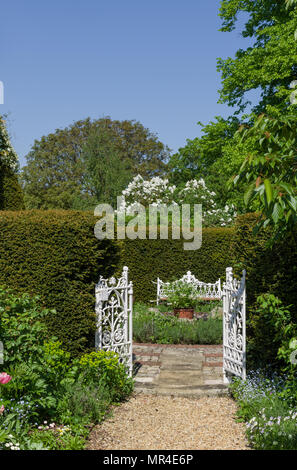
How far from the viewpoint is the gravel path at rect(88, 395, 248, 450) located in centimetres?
459

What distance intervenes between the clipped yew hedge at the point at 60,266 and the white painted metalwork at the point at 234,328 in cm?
206

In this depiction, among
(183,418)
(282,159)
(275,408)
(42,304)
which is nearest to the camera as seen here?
(282,159)

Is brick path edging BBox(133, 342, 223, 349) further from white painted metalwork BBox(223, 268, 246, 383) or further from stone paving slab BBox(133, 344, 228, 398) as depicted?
white painted metalwork BBox(223, 268, 246, 383)

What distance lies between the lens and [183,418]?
214 inches

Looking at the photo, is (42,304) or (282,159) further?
(42,304)

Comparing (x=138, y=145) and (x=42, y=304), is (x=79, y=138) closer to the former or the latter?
(x=138, y=145)

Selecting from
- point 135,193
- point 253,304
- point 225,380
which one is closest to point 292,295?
point 253,304

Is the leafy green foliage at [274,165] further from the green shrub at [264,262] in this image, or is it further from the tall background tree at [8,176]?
the tall background tree at [8,176]

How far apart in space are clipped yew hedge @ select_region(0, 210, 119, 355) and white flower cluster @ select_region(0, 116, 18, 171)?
15.4ft

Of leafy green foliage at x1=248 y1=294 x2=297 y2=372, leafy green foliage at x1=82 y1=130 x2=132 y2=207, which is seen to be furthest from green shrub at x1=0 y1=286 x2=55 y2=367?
leafy green foliage at x1=82 y1=130 x2=132 y2=207

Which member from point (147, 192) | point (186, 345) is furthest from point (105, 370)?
point (147, 192)

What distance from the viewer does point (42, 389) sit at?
4395 mm

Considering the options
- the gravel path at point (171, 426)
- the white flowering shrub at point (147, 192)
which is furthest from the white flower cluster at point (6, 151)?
the white flowering shrub at point (147, 192)
